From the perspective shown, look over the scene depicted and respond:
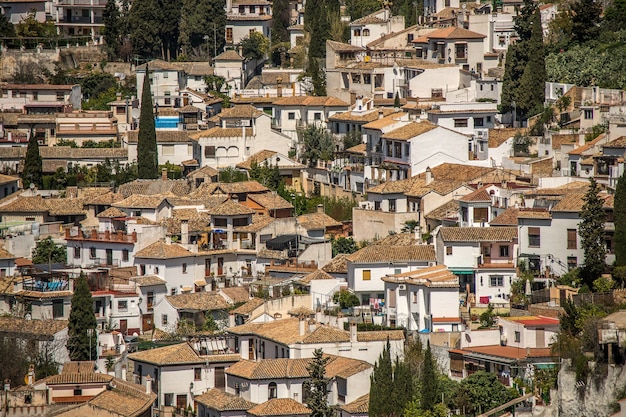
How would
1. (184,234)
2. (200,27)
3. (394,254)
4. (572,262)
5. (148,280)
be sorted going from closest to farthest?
(572,262), (394,254), (148,280), (184,234), (200,27)

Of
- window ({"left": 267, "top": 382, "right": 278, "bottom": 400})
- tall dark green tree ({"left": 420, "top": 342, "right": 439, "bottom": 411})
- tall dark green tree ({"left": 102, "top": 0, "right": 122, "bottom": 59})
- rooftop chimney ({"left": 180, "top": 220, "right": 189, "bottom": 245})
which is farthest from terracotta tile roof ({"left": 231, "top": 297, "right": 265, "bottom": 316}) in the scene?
tall dark green tree ({"left": 102, "top": 0, "right": 122, "bottom": 59})

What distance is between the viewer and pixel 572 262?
65812 mm

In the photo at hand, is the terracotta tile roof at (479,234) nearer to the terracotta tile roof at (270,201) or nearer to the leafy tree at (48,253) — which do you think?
the terracotta tile roof at (270,201)

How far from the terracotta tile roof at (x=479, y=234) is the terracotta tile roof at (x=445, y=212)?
4.21 metres

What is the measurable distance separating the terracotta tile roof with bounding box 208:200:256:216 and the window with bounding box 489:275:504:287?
15.2 meters

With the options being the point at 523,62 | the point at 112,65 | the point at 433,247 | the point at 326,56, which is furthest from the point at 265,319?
the point at 112,65

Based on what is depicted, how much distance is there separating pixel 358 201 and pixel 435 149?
4.08m

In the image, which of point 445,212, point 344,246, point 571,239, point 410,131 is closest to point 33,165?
point 410,131

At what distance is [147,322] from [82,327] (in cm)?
537

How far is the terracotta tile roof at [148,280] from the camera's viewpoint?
248 feet

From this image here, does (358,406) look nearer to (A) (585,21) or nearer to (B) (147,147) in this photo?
(A) (585,21)

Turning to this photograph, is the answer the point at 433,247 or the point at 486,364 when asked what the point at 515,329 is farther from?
the point at 433,247

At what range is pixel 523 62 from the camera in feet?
271

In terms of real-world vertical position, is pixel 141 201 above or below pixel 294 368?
above
